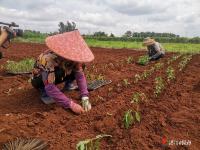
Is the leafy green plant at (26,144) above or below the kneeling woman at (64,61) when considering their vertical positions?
below

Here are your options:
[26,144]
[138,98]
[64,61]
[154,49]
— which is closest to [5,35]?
[64,61]

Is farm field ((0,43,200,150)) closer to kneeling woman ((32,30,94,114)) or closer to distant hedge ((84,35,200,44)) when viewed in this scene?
kneeling woman ((32,30,94,114))

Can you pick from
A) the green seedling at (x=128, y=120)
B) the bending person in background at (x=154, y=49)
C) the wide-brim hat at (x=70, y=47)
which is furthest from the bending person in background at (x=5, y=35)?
the bending person in background at (x=154, y=49)

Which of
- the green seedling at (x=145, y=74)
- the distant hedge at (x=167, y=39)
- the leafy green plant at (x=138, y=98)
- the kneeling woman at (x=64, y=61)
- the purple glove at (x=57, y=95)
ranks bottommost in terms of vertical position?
the distant hedge at (x=167, y=39)

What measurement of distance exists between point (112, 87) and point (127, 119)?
265cm

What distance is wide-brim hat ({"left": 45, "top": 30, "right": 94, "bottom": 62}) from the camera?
5.25 meters

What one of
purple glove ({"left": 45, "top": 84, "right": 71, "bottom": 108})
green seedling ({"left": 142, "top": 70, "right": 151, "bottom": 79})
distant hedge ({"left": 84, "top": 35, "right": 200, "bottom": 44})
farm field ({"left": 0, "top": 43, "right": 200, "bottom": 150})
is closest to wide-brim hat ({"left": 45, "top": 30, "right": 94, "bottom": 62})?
purple glove ({"left": 45, "top": 84, "right": 71, "bottom": 108})

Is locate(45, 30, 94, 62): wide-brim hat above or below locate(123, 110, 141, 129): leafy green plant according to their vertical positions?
above

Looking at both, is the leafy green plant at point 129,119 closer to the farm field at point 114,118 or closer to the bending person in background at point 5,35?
the farm field at point 114,118

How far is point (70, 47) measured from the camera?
5.40 meters

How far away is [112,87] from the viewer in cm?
738

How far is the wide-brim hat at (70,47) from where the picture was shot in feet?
17.2

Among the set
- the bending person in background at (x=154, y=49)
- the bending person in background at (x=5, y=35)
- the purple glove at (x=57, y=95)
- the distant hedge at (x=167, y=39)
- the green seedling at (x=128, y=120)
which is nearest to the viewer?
the green seedling at (x=128, y=120)

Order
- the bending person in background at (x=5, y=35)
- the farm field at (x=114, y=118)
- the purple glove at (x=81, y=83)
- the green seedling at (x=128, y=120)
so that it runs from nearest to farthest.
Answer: the farm field at (x=114, y=118) → the green seedling at (x=128, y=120) → the bending person in background at (x=5, y=35) → the purple glove at (x=81, y=83)
